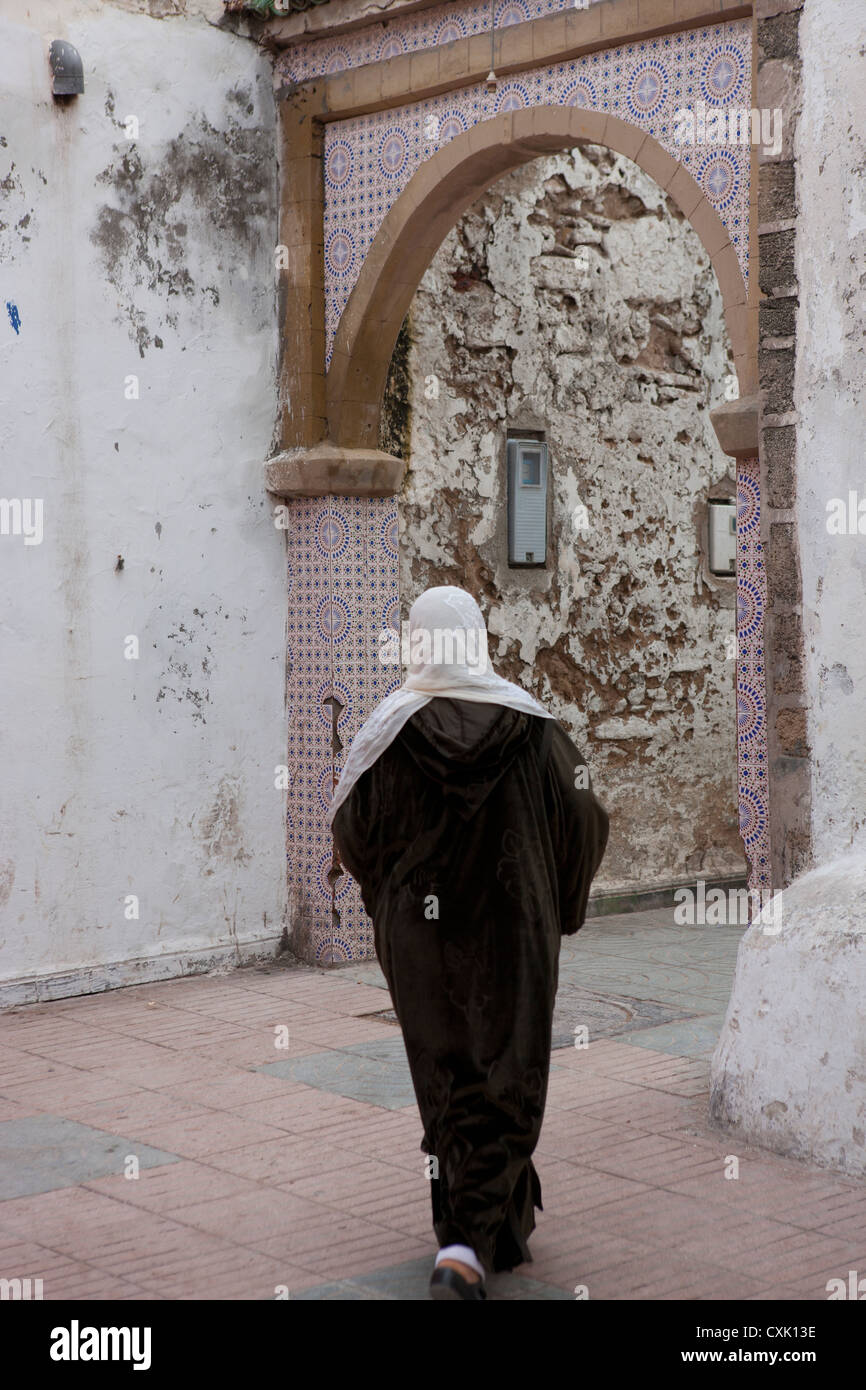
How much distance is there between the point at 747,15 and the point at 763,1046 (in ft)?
11.3

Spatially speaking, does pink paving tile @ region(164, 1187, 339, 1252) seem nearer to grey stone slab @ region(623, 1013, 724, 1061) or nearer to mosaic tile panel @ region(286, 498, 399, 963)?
grey stone slab @ region(623, 1013, 724, 1061)

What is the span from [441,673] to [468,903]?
526 mm

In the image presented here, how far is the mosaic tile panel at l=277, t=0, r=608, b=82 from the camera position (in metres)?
6.16

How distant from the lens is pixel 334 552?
7.11 meters

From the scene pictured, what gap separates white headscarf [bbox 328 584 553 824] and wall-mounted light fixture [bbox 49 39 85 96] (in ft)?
12.0

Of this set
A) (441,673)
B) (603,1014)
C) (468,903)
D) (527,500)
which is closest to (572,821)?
(468,903)

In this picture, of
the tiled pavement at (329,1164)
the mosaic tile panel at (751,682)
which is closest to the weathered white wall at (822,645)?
the tiled pavement at (329,1164)

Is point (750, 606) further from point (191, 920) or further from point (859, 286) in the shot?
point (191, 920)

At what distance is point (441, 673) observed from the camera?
144 inches

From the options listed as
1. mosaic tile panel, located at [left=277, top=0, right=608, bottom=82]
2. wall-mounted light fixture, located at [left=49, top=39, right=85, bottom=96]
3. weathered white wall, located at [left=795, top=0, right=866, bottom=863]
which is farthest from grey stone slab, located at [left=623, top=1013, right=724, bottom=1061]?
wall-mounted light fixture, located at [left=49, top=39, right=85, bottom=96]

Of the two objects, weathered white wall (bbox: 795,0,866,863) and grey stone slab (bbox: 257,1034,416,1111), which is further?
grey stone slab (bbox: 257,1034,416,1111)

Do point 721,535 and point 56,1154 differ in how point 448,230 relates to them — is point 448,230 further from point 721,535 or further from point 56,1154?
point 56,1154

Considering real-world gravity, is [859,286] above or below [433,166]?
below
